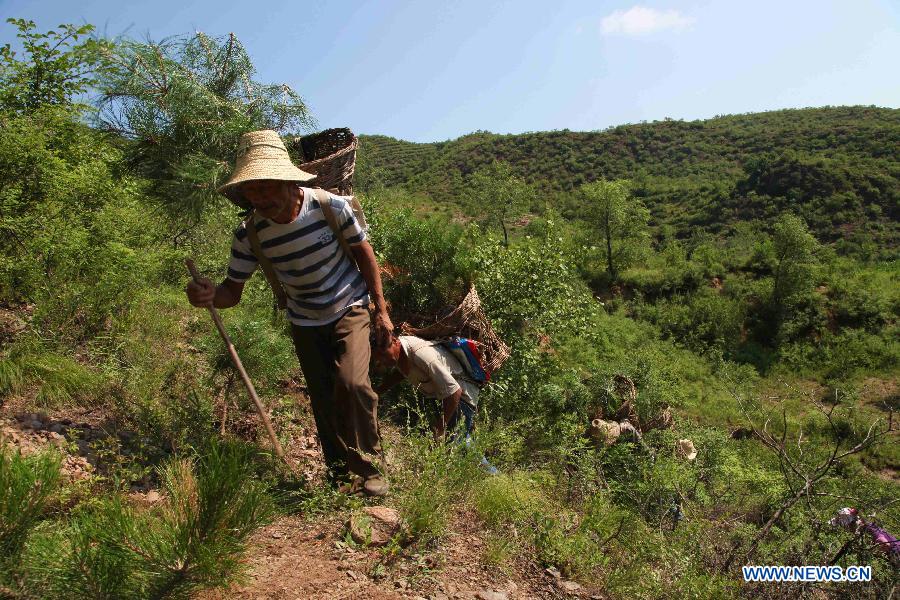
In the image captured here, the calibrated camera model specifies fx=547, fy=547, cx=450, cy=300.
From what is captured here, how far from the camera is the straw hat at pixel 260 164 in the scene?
2.41m

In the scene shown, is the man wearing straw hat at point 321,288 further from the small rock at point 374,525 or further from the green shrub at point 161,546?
the green shrub at point 161,546

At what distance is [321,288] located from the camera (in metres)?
2.65

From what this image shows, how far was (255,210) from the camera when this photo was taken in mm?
2578

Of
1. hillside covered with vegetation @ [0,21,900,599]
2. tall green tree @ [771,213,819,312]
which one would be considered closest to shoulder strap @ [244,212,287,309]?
hillside covered with vegetation @ [0,21,900,599]

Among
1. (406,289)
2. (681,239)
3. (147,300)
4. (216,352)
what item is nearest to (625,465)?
(406,289)

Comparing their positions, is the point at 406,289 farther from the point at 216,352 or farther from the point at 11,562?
the point at 11,562

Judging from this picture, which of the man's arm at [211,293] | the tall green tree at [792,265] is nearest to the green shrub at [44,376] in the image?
the man's arm at [211,293]

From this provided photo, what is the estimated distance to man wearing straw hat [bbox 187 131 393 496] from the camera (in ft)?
8.38

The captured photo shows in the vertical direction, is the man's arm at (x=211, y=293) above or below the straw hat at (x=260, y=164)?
below

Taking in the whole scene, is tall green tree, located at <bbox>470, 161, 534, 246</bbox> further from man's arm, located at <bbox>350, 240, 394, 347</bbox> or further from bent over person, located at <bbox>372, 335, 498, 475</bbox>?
man's arm, located at <bbox>350, 240, 394, 347</bbox>

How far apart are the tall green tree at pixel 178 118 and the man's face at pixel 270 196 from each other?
68 cm

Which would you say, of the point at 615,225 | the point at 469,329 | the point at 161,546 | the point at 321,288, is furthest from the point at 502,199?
the point at 161,546

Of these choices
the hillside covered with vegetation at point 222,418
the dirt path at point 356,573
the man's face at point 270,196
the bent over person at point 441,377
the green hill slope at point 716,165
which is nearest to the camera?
the hillside covered with vegetation at point 222,418

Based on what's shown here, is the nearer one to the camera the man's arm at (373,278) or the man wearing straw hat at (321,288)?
the man wearing straw hat at (321,288)
